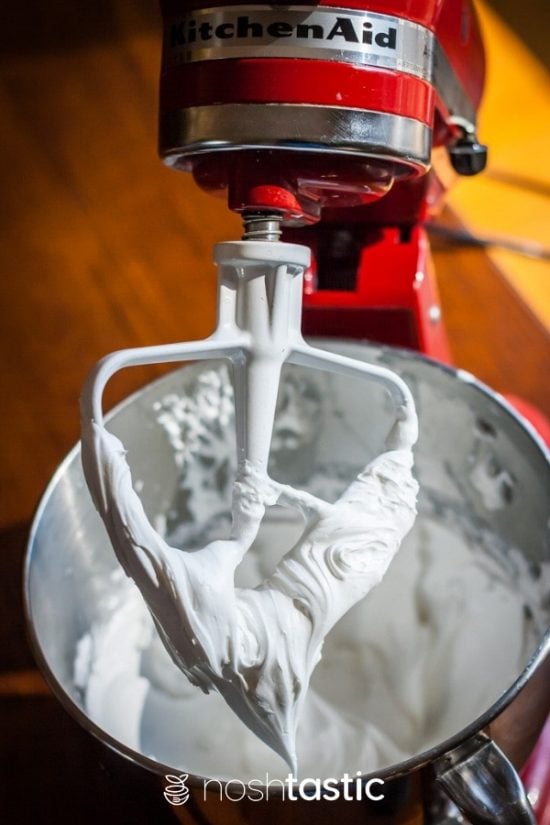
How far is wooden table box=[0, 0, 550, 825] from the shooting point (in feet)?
2.08

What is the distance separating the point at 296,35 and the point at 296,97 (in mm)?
25

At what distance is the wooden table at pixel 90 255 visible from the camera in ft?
2.08

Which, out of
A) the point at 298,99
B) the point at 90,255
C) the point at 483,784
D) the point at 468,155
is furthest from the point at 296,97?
the point at 90,255

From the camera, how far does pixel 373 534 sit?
0.34 m

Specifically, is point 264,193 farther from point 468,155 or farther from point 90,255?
point 90,255

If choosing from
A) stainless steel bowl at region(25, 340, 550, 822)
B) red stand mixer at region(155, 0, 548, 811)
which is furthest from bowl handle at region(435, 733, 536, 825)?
red stand mixer at region(155, 0, 548, 811)

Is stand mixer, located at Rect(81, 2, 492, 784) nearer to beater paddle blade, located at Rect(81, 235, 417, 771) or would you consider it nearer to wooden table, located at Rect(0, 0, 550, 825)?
beater paddle blade, located at Rect(81, 235, 417, 771)

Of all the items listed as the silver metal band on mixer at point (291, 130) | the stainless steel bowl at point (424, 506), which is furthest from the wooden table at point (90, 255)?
the silver metal band on mixer at point (291, 130)

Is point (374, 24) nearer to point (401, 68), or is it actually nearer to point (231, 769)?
point (401, 68)

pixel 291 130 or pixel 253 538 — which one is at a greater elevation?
pixel 291 130

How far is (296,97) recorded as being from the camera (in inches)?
12.3
